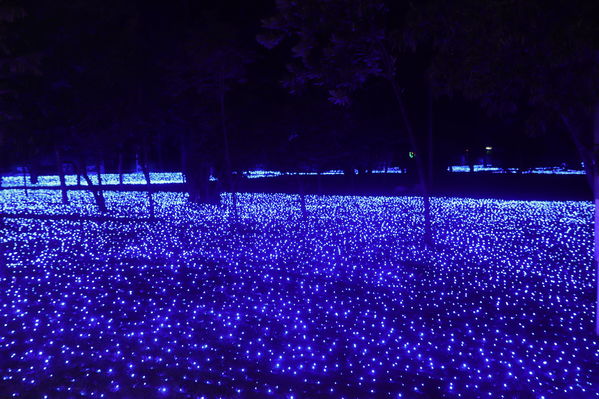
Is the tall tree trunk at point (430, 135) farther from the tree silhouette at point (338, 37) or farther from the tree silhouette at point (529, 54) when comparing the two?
the tree silhouette at point (529, 54)

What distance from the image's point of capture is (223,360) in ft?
17.7

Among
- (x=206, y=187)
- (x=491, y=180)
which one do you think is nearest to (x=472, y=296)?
(x=206, y=187)

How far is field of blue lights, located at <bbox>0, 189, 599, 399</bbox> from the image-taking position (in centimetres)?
486

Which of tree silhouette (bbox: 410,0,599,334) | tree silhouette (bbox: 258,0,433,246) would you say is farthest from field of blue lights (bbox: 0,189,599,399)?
tree silhouette (bbox: 258,0,433,246)

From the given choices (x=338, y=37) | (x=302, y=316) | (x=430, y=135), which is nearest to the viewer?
(x=302, y=316)

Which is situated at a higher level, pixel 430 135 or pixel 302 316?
pixel 430 135

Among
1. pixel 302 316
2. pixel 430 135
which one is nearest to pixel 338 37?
pixel 302 316

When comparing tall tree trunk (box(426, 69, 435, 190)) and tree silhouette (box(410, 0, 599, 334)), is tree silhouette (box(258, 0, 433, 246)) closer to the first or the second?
tree silhouette (box(410, 0, 599, 334))

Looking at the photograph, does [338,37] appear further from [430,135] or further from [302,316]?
[430,135]

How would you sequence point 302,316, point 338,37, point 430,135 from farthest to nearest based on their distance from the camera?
point 430,135 → point 338,37 → point 302,316

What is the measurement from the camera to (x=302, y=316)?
22.6ft

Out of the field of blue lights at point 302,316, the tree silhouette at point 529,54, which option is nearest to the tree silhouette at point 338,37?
the tree silhouette at point 529,54

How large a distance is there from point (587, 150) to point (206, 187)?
18322 mm

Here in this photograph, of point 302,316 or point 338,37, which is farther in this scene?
point 338,37
